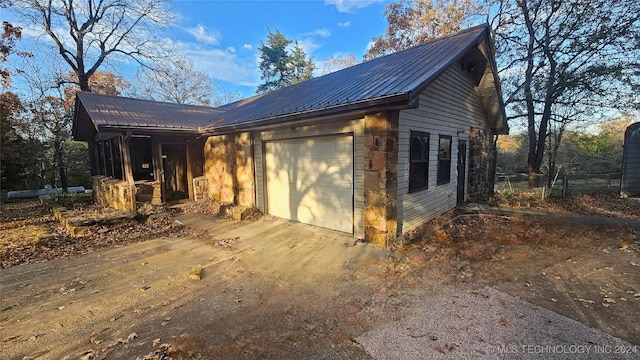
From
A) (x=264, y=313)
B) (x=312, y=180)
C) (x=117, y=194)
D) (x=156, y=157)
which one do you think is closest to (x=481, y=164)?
(x=312, y=180)

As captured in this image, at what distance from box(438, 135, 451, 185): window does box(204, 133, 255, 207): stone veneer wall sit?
522cm

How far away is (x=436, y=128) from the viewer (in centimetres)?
641

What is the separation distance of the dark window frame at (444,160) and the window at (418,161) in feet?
2.72

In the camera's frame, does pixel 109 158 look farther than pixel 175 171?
Yes

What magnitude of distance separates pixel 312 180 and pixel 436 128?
3301 mm

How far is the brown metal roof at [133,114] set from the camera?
775cm

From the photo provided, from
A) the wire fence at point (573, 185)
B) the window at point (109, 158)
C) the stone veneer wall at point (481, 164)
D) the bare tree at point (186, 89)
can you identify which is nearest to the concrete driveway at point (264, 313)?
the stone veneer wall at point (481, 164)

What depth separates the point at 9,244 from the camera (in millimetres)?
5617

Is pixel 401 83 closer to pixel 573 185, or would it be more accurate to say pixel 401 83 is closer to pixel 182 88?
pixel 573 185

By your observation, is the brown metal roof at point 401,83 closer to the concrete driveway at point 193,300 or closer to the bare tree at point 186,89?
the concrete driveway at point 193,300

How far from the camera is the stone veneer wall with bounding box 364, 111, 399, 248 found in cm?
479

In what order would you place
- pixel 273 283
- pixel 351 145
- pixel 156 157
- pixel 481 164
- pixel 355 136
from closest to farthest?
1. pixel 273 283
2. pixel 355 136
3. pixel 351 145
4. pixel 156 157
5. pixel 481 164

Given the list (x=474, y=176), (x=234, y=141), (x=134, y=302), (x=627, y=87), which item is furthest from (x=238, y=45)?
(x=627, y=87)

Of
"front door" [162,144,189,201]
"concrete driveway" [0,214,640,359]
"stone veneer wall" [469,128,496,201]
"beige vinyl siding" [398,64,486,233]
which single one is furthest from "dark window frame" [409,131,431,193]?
"front door" [162,144,189,201]
